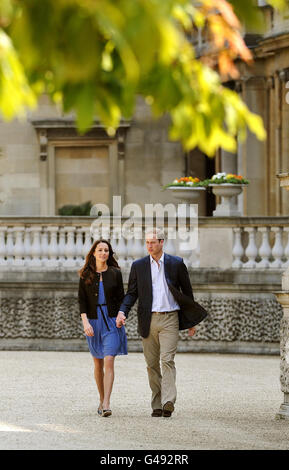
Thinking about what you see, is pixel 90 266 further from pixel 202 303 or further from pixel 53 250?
pixel 53 250

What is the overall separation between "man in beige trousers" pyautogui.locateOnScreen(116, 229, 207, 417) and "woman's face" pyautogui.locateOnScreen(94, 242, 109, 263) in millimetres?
288

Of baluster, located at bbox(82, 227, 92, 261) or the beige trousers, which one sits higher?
baluster, located at bbox(82, 227, 92, 261)

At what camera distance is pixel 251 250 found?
1839 cm

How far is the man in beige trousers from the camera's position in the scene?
11.7 metres

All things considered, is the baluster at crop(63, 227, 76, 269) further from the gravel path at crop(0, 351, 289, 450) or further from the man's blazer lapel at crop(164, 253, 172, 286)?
the man's blazer lapel at crop(164, 253, 172, 286)

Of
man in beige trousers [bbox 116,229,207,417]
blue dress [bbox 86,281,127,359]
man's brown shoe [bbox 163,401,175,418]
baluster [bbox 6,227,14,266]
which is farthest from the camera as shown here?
baluster [bbox 6,227,14,266]

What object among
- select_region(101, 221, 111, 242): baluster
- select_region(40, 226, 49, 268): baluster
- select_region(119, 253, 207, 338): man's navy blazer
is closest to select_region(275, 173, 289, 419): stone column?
select_region(119, 253, 207, 338): man's navy blazer

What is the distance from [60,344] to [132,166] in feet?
32.0

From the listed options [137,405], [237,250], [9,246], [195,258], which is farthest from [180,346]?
[137,405]

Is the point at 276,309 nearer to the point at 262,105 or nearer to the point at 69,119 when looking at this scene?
the point at 262,105

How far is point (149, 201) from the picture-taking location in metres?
28.1

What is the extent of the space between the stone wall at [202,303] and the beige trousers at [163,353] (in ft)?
21.3

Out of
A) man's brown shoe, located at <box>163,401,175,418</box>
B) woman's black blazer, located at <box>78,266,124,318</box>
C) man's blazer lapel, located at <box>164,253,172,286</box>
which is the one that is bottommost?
man's brown shoe, located at <box>163,401,175,418</box>

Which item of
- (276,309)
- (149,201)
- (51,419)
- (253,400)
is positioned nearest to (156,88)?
(51,419)
